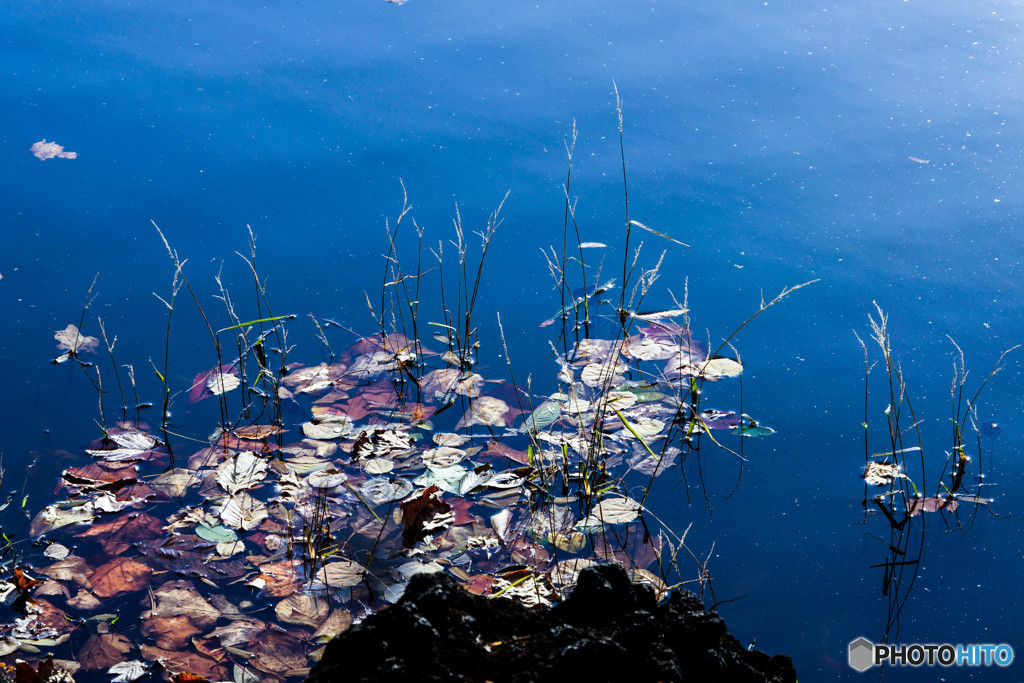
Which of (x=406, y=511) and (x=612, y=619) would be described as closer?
(x=612, y=619)

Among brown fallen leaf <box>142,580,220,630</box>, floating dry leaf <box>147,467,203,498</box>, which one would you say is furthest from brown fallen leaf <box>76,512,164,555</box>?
brown fallen leaf <box>142,580,220,630</box>

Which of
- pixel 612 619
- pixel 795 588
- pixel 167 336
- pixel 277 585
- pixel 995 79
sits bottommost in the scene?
pixel 795 588

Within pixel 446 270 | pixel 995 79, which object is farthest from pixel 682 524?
pixel 995 79

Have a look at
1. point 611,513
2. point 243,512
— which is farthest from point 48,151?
point 611,513

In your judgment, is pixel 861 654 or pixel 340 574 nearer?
pixel 861 654

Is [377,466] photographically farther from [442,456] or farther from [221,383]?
[221,383]

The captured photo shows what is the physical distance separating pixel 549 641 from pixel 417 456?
109 cm

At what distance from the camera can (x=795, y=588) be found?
7.68ft

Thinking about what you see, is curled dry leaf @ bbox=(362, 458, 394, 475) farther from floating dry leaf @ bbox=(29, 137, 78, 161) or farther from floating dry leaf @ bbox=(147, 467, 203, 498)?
floating dry leaf @ bbox=(29, 137, 78, 161)

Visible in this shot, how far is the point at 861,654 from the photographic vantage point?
2172 mm

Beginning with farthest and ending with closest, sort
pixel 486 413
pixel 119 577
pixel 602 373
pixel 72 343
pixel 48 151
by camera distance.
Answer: pixel 48 151 < pixel 72 343 < pixel 602 373 < pixel 486 413 < pixel 119 577

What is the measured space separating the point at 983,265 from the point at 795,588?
209cm

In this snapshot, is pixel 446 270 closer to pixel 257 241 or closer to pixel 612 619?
pixel 257 241

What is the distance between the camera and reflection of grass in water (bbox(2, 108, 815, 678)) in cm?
234
